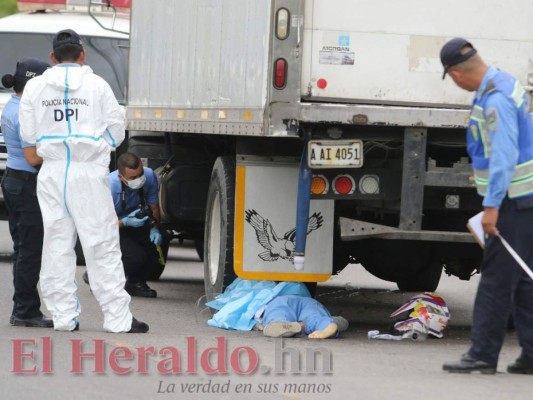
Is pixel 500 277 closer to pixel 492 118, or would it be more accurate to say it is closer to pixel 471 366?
pixel 471 366

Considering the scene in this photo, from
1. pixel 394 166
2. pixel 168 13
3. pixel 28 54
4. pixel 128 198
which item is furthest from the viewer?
pixel 28 54

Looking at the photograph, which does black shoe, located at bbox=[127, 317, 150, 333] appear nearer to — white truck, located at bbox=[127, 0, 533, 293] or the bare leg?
white truck, located at bbox=[127, 0, 533, 293]

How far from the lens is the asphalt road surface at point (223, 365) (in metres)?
7.23

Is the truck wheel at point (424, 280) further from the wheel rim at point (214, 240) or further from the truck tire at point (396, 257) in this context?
the wheel rim at point (214, 240)

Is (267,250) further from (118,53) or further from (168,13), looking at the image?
(118,53)

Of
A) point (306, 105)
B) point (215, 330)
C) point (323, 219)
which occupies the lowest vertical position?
point (215, 330)

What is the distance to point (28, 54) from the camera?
52.0 feet

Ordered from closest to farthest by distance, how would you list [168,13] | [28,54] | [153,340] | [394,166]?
[153,340], [394,166], [168,13], [28,54]

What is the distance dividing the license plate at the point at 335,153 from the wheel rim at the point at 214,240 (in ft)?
6.18

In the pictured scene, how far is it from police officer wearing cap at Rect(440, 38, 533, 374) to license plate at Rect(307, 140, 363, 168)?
1657 mm

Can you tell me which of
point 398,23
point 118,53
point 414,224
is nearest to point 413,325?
point 414,224

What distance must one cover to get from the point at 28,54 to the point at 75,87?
6.75 metres

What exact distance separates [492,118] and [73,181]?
3.03m

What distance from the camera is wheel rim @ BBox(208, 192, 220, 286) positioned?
1116 centimetres
